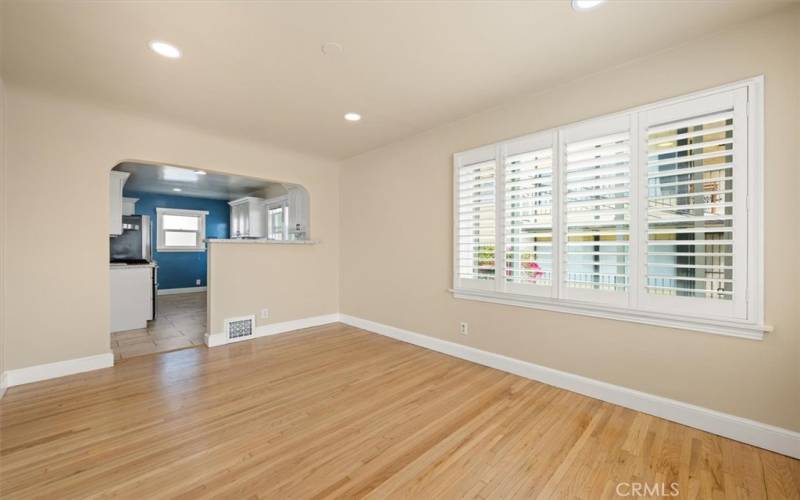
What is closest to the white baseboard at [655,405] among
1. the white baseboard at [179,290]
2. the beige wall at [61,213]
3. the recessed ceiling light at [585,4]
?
the recessed ceiling light at [585,4]

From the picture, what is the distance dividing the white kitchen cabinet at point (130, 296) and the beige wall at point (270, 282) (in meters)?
1.69

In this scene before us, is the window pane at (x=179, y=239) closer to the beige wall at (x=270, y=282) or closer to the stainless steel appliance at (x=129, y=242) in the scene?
the stainless steel appliance at (x=129, y=242)

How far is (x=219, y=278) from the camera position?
13.1ft

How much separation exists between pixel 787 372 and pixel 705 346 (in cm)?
35

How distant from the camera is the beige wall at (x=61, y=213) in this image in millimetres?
2807

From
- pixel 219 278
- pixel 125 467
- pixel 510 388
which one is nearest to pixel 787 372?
pixel 510 388

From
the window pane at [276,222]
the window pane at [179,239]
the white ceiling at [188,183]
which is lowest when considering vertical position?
the window pane at [179,239]

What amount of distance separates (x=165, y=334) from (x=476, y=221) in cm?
439

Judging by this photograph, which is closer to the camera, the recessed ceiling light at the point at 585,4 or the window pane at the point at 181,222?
the recessed ceiling light at the point at 585,4

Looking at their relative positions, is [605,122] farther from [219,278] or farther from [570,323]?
[219,278]

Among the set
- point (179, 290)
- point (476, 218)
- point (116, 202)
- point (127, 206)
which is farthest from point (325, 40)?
point (179, 290)

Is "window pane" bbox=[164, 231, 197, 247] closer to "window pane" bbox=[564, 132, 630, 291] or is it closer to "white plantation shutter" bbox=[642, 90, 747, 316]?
"window pane" bbox=[564, 132, 630, 291]

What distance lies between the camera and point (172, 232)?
320 inches

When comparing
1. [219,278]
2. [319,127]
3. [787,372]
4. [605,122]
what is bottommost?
[787,372]
